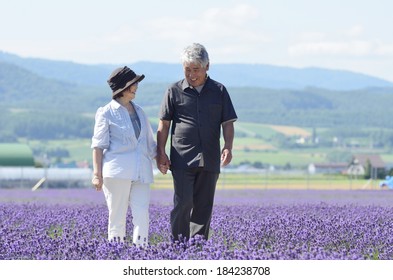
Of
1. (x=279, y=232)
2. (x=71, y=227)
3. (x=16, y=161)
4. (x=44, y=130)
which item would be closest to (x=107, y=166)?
(x=279, y=232)

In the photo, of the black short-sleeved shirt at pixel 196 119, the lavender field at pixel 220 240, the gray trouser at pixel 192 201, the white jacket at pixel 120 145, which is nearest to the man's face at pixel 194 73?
the black short-sleeved shirt at pixel 196 119

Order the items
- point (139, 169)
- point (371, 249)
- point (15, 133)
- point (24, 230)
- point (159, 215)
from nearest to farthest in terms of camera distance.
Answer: point (371, 249), point (139, 169), point (24, 230), point (159, 215), point (15, 133)

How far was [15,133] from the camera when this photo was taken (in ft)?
631

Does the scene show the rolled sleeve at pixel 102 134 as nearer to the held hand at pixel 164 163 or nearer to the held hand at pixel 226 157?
the held hand at pixel 164 163

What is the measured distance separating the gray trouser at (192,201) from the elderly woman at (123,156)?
22 cm

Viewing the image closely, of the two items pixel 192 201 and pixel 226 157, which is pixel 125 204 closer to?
pixel 192 201

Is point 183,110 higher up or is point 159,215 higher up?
point 183,110

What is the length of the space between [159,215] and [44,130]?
184245 mm

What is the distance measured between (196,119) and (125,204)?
794mm

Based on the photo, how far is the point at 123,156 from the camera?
7.50m

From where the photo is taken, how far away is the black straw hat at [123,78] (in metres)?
7.40
